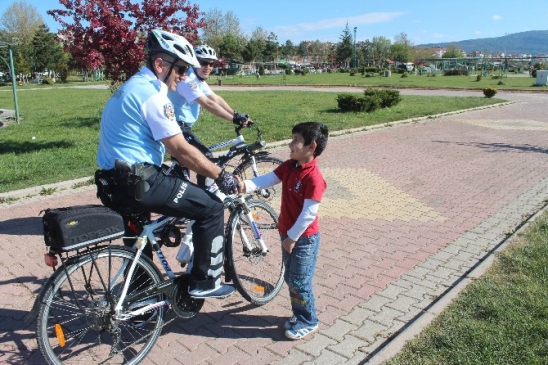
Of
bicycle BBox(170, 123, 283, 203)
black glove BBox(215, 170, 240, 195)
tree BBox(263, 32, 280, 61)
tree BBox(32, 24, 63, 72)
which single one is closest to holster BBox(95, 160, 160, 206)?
black glove BBox(215, 170, 240, 195)

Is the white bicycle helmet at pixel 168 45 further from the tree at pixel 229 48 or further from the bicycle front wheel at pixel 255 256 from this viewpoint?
the tree at pixel 229 48

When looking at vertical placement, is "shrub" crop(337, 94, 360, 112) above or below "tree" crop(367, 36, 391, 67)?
below

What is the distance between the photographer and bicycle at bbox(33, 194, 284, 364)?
9.22ft

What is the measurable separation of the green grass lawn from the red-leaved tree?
2.01 meters

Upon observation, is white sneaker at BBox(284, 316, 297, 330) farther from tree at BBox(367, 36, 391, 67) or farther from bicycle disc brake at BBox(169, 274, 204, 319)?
tree at BBox(367, 36, 391, 67)

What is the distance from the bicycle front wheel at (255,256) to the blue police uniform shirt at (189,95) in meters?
1.50

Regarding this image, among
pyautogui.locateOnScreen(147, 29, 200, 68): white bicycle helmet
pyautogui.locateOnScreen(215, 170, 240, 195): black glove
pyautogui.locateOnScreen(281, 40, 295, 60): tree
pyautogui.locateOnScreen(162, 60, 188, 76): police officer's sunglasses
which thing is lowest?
pyautogui.locateOnScreen(215, 170, 240, 195): black glove

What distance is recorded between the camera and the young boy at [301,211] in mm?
3188

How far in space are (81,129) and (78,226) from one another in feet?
40.9

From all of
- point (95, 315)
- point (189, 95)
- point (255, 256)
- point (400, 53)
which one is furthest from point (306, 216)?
point (400, 53)

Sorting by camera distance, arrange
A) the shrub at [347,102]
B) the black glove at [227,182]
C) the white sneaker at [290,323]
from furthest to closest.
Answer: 1. the shrub at [347,102]
2. the white sneaker at [290,323]
3. the black glove at [227,182]

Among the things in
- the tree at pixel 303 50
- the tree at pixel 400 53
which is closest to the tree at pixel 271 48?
the tree at pixel 303 50

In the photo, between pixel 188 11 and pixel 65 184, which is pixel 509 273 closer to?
pixel 65 184

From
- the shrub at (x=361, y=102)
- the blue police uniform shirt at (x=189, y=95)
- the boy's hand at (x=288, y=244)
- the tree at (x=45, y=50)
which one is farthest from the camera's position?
the tree at (x=45, y=50)
